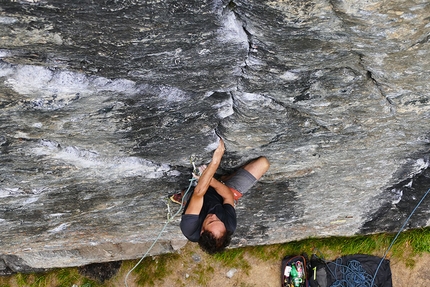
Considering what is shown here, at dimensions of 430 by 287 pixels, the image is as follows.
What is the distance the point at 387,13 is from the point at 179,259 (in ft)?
14.7

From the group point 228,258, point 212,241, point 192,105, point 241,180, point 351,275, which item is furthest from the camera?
point 228,258

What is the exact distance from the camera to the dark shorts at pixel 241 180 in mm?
3943

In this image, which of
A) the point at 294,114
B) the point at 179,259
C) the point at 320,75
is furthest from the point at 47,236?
the point at 320,75

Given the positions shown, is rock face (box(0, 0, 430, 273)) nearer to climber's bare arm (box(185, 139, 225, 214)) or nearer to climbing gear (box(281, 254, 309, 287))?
climber's bare arm (box(185, 139, 225, 214))

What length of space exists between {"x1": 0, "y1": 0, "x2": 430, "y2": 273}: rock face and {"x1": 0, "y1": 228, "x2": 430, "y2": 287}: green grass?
1.08 metres

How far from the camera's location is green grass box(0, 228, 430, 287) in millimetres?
5836

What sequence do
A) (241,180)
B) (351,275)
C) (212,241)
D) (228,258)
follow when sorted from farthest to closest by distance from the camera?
1. (228,258)
2. (351,275)
3. (241,180)
4. (212,241)

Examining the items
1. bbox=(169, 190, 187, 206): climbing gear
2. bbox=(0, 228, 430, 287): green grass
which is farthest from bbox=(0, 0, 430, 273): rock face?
bbox=(0, 228, 430, 287): green grass

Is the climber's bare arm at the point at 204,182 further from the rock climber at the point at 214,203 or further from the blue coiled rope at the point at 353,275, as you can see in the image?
the blue coiled rope at the point at 353,275

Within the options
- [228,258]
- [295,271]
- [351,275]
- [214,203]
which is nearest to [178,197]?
[214,203]

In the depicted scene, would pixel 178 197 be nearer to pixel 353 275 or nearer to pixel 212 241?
pixel 212 241

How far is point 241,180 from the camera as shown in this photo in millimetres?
3996

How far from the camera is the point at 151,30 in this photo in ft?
7.33

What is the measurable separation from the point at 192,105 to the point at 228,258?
135 inches
